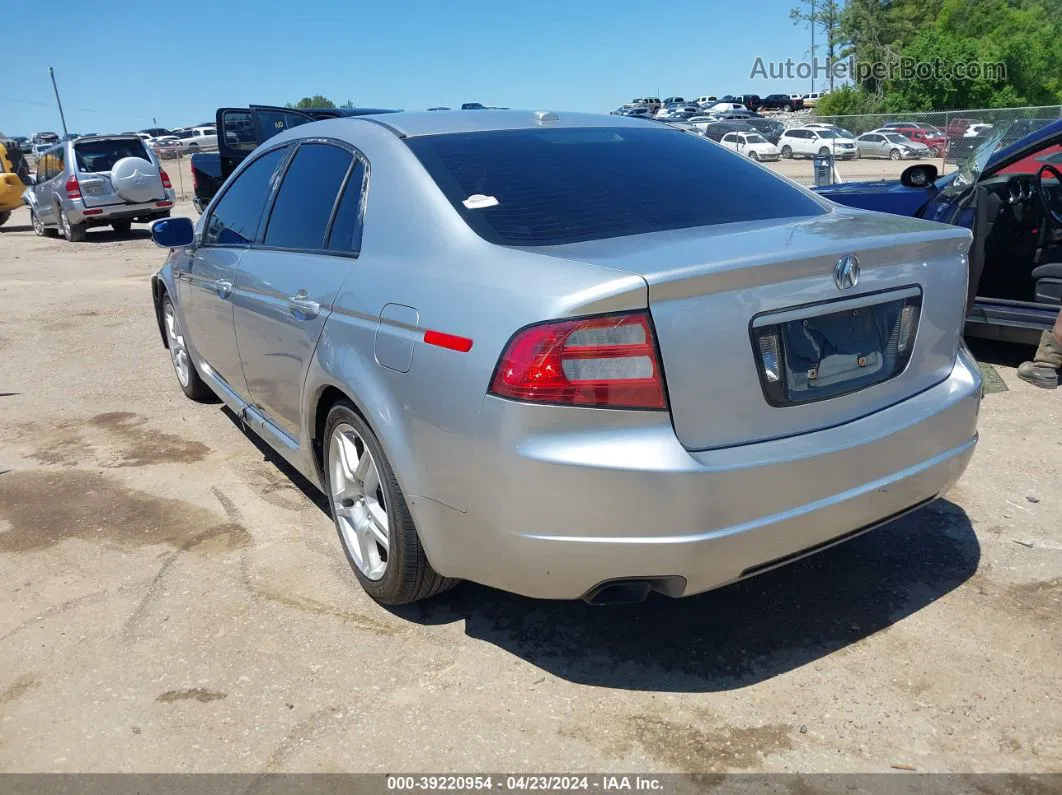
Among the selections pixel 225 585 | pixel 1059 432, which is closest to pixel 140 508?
pixel 225 585

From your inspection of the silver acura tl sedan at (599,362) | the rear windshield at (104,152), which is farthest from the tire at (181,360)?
the rear windshield at (104,152)

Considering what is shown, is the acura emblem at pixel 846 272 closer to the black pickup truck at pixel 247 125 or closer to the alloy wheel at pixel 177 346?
the alloy wheel at pixel 177 346

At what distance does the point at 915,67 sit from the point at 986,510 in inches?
1935

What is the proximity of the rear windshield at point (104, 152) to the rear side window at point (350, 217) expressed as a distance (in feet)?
49.6

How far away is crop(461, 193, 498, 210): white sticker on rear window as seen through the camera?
2.95 meters

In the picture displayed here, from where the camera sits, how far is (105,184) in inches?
648

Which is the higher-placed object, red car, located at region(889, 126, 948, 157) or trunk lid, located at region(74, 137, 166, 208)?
trunk lid, located at region(74, 137, 166, 208)

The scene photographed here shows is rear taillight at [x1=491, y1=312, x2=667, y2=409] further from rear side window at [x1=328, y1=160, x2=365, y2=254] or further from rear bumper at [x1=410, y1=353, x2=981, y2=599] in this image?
rear side window at [x1=328, y1=160, x2=365, y2=254]

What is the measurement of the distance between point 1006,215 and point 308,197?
4880mm

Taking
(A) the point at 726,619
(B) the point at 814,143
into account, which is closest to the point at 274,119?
(A) the point at 726,619

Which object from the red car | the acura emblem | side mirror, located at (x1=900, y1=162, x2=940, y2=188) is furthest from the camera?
the red car

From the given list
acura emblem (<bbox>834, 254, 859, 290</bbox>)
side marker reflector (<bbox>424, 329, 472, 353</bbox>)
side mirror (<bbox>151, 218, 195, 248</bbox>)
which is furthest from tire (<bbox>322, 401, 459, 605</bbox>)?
side mirror (<bbox>151, 218, 195, 248</bbox>)

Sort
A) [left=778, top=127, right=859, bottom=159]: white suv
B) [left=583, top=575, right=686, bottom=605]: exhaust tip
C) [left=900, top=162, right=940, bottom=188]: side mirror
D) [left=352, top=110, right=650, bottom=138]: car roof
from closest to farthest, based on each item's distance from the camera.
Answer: [left=583, top=575, right=686, bottom=605]: exhaust tip → [left=352, top=110, right=650, bottom=138]: car roof → [left=900, top=162, right=940, bottom=188]: side mirror → [left=778, top=127, right=859, bottom=159]: white suv

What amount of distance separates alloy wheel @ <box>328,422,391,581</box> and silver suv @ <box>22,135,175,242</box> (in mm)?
14989
